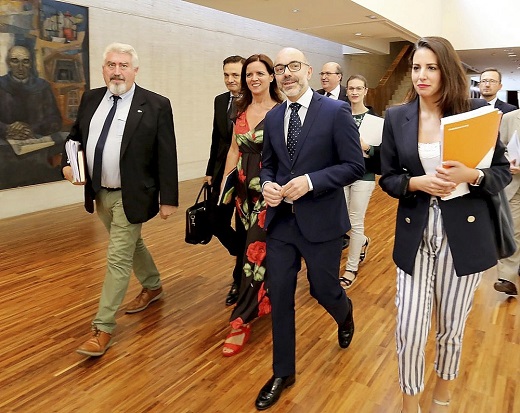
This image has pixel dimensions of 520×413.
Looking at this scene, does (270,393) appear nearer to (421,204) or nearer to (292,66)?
(421,204)

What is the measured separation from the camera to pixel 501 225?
6.67ft

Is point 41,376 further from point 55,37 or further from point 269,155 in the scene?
point 55,37

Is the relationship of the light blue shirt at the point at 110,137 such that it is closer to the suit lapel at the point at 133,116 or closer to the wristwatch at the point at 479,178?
the suit lapel at the point at 133,116

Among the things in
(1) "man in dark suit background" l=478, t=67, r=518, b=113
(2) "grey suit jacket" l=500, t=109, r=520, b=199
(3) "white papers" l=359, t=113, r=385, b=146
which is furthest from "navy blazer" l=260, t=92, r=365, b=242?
(1) "man in dark suit background" l=478, t=67, r=518, b=113

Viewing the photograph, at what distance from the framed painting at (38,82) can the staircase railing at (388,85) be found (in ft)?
29.7

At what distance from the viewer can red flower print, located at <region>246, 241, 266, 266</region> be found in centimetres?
308

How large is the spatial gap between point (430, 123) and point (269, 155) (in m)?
0.90

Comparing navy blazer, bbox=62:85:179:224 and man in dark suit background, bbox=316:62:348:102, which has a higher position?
man in dark suit background, bbox=316:62:348:102

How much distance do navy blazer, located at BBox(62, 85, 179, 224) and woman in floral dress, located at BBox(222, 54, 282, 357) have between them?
48 centimetres

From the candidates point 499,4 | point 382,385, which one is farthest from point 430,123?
point 499,4

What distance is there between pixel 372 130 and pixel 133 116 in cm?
195

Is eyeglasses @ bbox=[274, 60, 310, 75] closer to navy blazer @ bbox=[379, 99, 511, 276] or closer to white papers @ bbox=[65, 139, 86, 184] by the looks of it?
navy blazer @ bbox=[379, 99, 511, 276]

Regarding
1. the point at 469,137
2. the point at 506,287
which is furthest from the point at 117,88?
the point at 506,287

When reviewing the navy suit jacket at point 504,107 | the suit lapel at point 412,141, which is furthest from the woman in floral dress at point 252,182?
the navy suit jacket at point 504,107
